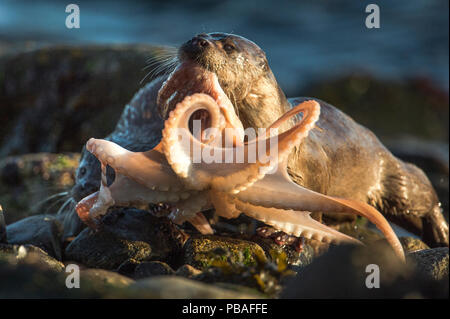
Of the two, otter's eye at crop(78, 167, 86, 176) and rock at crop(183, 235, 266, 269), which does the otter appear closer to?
otter's eye at crop(78, 167, 86, 176)

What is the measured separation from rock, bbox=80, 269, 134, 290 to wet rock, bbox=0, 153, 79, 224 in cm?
316

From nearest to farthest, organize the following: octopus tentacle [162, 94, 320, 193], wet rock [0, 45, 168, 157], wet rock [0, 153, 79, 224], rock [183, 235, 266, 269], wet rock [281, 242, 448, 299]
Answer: wet rock [281, 242, 448, 299]
octopus tentacle [162, 94, 320, 193]
rock [183, 235, 266, 269]
wet rock [0, 153, 79, 224]
wet rock [0, 45, 168, 157]

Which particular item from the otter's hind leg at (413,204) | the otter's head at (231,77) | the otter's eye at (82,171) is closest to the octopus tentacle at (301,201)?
the otter's head at (231,77)

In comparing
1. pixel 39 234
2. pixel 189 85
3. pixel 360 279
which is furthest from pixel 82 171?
pixel 360 279

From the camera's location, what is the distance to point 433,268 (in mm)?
2994

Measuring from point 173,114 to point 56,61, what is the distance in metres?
6.33

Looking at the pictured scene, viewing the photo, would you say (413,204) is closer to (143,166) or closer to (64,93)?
(143,166)

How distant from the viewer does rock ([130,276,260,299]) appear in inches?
78.8

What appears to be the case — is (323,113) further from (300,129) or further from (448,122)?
(448,122)

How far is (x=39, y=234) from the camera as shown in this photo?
3.67 m

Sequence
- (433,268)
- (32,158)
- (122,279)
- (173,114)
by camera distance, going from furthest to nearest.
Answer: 1. (32,158)
2. (433,268)
3. (173,114)
4. (122,279)

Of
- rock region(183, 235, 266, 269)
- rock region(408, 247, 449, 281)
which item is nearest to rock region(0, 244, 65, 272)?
rock region(183, 235, 266, 269)

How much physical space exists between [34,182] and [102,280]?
4.01 m
